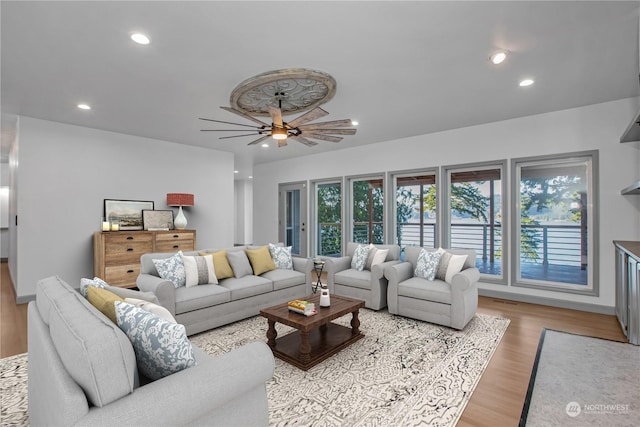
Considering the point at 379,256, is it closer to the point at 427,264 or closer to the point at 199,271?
the point at 427,264

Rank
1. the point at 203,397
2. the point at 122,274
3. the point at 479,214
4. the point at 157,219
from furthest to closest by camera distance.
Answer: the point at 157,219
the point at 479,214
the point at 122,274
the point at 203,397

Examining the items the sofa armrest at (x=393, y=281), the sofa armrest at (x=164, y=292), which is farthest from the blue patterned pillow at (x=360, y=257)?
the sofa armrest at (x=164, y=292)

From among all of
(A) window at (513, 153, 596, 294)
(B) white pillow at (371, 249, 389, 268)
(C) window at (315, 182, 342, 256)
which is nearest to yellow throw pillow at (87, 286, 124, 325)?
(B) white pillow at (371, 249, 389, 268)

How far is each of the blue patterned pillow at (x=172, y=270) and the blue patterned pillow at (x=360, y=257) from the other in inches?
94.5

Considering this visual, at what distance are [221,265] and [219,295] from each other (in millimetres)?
529

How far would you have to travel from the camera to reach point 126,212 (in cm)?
545

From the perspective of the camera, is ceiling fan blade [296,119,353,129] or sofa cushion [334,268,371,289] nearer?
ceiling fan blade [296,119,353,129]

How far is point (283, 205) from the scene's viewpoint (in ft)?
26.9

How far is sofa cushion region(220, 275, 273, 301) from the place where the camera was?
3.67 meters

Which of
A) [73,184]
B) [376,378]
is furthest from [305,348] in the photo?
[73,184]

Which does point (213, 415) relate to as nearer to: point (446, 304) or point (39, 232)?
point (446, 304)

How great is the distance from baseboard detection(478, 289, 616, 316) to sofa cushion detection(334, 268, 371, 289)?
2.18m

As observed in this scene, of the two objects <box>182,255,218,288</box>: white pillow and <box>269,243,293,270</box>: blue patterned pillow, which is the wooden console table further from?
<box>269,243,293,270</box>: blue patterned pillow

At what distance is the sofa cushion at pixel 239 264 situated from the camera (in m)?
4.06
